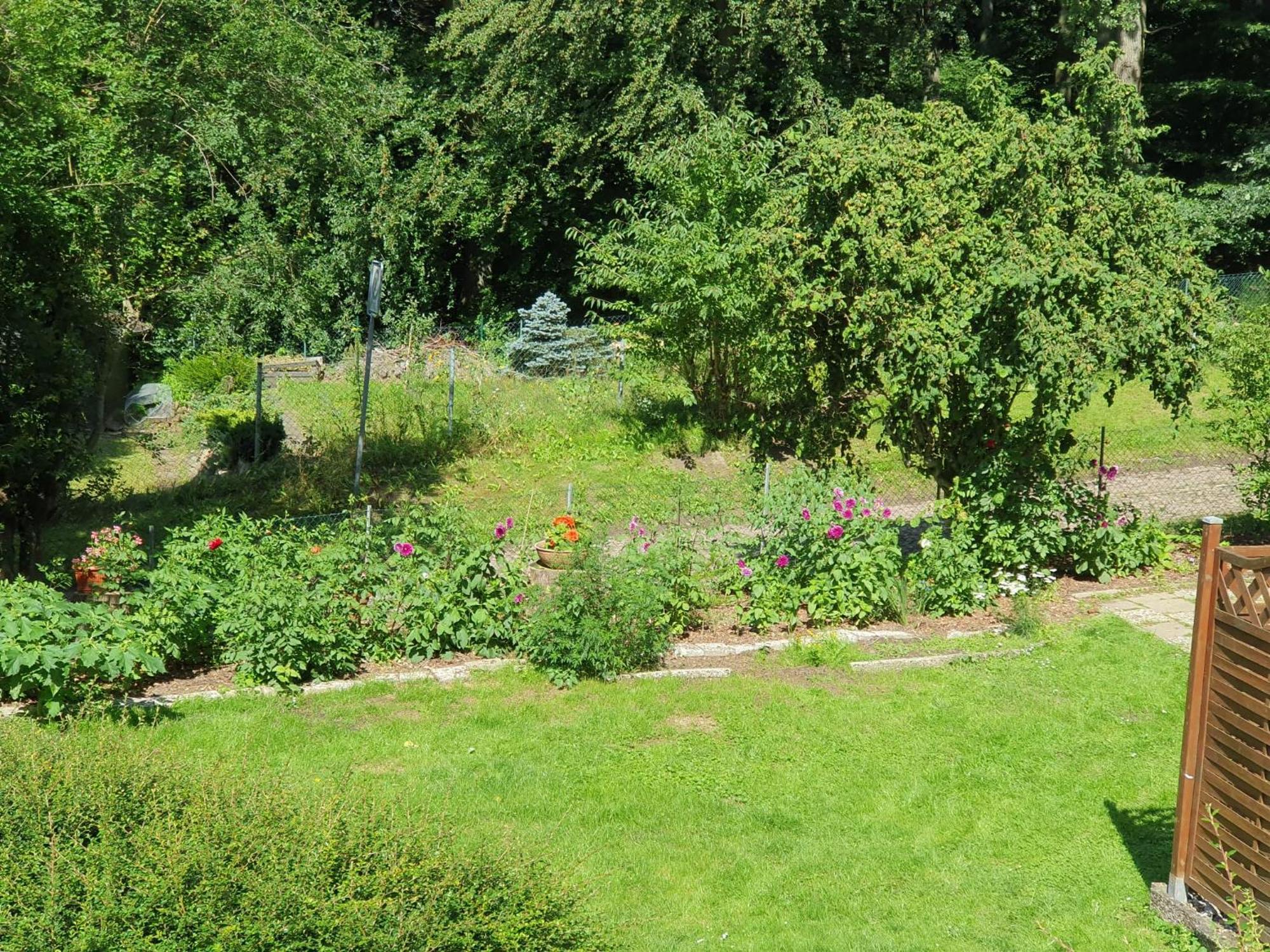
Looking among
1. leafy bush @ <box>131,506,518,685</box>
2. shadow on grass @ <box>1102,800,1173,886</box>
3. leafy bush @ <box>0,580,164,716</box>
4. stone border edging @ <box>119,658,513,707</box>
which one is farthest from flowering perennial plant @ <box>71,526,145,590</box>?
shadow on grass @ <box>1102,800,1173,886</box>

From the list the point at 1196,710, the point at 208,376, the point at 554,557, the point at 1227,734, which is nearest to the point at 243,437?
the point at 208,376

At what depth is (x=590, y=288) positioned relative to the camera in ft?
88.0

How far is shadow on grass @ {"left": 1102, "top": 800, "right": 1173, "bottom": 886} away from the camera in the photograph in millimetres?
5836

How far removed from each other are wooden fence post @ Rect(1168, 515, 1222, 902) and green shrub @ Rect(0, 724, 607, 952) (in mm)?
2590

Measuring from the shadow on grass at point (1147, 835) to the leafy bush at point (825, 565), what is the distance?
3.08m

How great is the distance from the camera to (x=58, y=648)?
7.16 metres

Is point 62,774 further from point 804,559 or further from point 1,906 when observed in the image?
point 804,559

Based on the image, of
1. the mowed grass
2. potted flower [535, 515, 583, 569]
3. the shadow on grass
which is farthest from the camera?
potted flower [535, 515, 583, 569]

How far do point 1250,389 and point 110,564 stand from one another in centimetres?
953

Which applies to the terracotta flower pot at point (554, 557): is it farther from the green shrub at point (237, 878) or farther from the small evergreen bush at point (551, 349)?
the small evergreen bush at point (551, 349)

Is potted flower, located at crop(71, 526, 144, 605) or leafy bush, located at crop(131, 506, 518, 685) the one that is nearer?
leafy bush, located at crop(131, 506, 518, 685)

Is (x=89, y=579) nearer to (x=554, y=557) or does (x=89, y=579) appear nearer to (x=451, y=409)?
(x=554, y=557)

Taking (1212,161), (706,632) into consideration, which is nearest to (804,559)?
(706,632)

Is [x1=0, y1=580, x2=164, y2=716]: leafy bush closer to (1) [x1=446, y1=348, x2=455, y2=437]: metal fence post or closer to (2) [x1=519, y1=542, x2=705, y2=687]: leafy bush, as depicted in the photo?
(2) [x1=519, y1=542, x2=705, y2=687]: leafy bush
